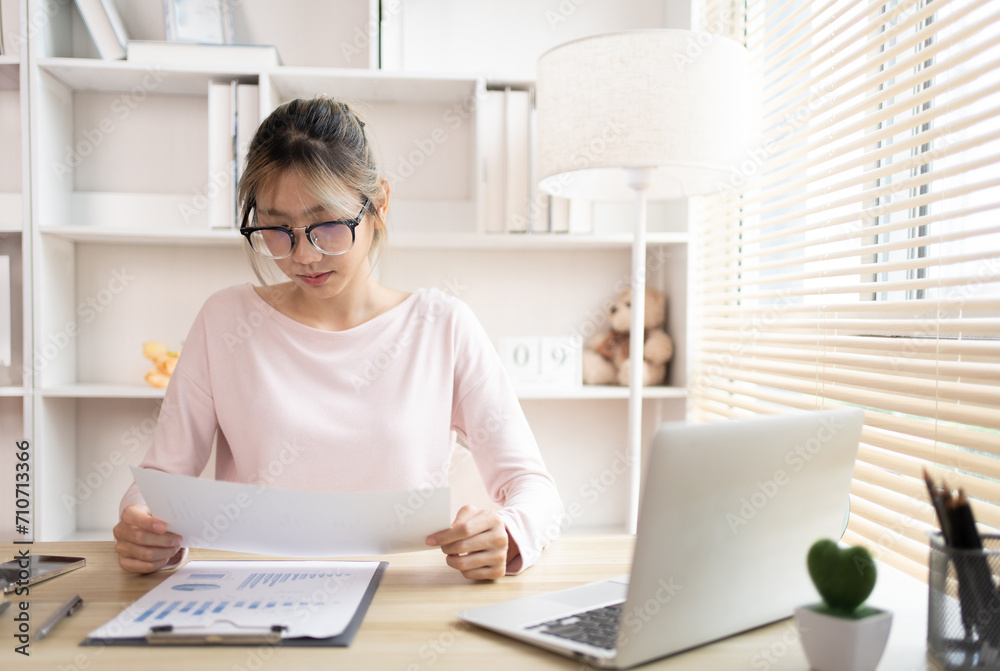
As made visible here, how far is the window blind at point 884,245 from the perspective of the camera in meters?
1.03

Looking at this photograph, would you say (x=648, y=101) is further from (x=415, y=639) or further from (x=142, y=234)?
(x=142, y=234)

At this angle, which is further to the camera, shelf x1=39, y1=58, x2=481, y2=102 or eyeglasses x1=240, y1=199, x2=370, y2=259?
shelf x1=39, y1=58, x2=481, y2=102

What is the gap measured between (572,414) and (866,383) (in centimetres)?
110

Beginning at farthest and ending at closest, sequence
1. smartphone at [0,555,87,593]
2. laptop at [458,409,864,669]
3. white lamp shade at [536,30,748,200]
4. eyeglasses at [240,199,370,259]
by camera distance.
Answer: white lamp shade at [536,30,748,200] → eyeglasses at [240,199,370,259] → smartphone at [0,555,87,593] → laptop at [458,409,864,669]

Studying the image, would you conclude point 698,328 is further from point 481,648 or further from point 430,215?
point 481,648

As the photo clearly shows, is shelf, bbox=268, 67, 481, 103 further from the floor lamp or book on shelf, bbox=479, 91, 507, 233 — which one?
the floor lamp

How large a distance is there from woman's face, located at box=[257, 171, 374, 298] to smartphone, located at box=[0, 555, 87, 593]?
55 centimetres

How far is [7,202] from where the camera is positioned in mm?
1978

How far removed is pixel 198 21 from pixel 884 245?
5.65ft

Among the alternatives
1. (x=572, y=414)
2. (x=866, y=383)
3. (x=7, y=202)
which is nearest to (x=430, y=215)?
(x=572, y=414)

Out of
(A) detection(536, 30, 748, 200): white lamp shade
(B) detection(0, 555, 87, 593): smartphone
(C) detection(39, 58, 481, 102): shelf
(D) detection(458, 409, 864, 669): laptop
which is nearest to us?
(D) detection(458, 409, 864, 669): laptop

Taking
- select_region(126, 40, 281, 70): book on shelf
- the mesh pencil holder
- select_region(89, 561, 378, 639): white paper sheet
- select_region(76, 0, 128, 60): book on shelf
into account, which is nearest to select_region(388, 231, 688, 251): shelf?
select_region(126, 40, 281, 70): book on shelf

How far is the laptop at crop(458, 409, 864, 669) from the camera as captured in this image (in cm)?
60

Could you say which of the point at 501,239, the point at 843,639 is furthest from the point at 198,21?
the point at 843,639
